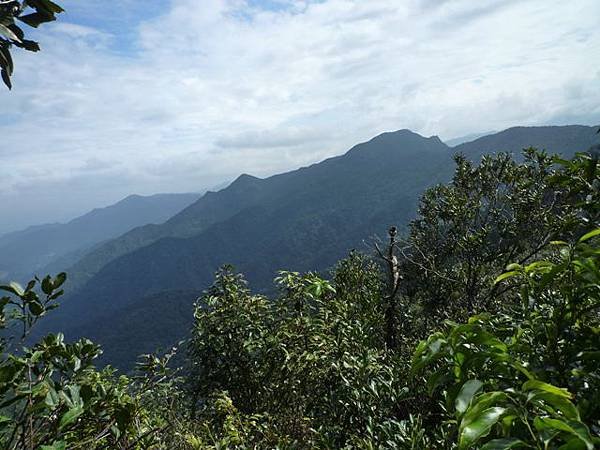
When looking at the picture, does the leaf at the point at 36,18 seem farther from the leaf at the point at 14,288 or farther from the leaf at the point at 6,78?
the leaf at the point at 14,288

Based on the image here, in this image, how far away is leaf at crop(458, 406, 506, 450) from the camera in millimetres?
931

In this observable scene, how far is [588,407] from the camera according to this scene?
1.32m

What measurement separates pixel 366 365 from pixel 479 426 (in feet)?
13.8

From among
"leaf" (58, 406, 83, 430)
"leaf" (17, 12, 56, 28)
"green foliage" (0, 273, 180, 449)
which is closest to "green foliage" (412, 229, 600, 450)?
"leaf" (58, 406, 83, 430)

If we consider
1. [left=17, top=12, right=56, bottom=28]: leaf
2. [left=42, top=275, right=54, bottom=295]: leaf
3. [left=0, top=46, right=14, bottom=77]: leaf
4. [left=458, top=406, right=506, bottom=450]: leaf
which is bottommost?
[left=458, top=406, right=506, bottom=450]: leaf

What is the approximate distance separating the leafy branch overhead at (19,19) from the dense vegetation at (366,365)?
1.19 meters

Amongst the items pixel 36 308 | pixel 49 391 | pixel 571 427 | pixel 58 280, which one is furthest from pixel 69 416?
pixel 571 427

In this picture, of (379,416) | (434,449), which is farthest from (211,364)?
(434,449)

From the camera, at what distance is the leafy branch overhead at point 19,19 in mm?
Answer: 2115

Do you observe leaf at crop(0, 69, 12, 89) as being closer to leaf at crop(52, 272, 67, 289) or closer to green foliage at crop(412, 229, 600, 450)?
leaf at crop(52, 272, 67, 289)

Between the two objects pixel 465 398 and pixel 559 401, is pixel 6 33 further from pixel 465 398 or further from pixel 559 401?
pixel 559 401

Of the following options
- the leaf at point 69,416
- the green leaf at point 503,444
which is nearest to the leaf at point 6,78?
the leaf at point 69,416

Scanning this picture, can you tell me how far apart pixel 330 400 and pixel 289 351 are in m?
0.88

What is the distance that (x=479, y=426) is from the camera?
0.98m
